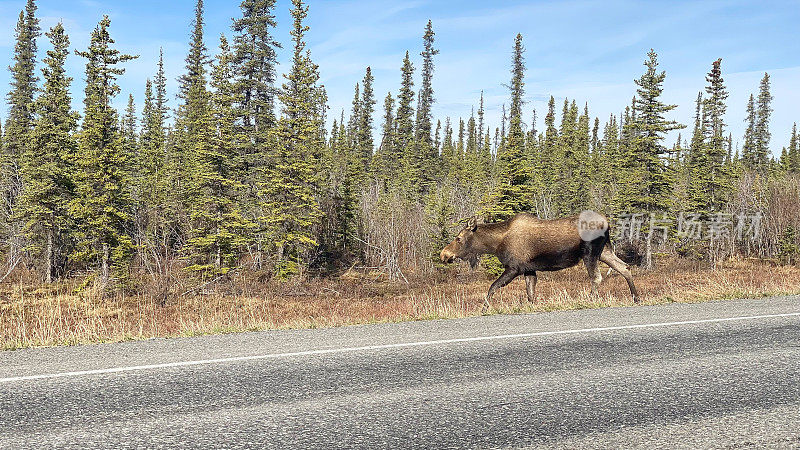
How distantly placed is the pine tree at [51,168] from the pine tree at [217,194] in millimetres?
6012

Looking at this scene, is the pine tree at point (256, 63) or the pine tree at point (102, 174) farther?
the pine tree at point (256, 63)

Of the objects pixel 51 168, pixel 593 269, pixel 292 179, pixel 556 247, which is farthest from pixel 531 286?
pixel 51 168

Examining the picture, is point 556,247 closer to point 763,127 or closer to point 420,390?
point 420,390

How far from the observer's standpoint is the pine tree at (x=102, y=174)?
22844 millimetres

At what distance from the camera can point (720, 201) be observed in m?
32.8

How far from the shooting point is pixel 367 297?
2284cm

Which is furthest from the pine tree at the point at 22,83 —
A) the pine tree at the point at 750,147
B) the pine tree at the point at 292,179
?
the pine tree at the point at 750,147

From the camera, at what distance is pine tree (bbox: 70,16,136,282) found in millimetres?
22844

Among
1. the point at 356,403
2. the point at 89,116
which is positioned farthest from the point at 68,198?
the point at 356,403

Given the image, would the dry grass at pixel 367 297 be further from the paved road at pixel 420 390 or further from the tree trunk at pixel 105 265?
the paved road at pixel 420 390

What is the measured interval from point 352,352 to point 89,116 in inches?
858

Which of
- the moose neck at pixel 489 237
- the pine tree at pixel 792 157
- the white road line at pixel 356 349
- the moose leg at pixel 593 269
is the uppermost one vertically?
the pine tree at pixel 792 157

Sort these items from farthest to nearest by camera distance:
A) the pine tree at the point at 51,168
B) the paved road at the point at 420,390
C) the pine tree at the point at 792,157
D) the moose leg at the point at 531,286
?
the pine tree at the point at 792,157 → the pine tree at the point at 51,168 → the moose leg at the point at 531,286 → the paved road at the point at 420,390

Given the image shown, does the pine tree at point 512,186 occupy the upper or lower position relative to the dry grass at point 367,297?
upper
